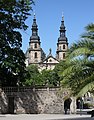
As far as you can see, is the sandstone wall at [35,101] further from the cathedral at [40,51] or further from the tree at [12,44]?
the cathedral at [40,51]

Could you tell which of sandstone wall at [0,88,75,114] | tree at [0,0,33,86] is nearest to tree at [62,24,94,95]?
tree at [0,0,33,86]

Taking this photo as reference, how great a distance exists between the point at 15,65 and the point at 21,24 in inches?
206

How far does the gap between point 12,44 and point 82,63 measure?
21431mm

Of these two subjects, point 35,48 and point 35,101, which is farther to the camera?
point 35,48

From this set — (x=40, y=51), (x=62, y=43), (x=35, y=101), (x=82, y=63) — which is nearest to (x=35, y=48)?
(x=40, y=51)

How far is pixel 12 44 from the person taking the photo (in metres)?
36.8

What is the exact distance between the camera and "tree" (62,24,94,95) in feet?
51.9

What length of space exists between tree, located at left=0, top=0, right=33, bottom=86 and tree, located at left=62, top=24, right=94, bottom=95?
14166 millimetres

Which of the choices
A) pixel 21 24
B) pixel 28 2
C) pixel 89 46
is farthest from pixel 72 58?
pixel 21 24

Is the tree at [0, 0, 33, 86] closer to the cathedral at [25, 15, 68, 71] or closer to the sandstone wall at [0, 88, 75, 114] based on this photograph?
the sandstone wall at [0, 88, 75, 114]

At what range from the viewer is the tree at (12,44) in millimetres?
32084

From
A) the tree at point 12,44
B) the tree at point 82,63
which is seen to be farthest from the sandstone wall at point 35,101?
the tree at point 82,63

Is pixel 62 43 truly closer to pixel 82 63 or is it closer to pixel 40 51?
pixel 40 51

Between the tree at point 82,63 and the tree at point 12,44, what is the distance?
1417 cm
